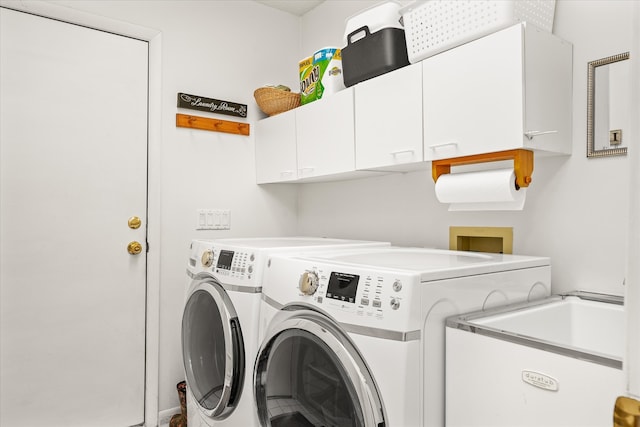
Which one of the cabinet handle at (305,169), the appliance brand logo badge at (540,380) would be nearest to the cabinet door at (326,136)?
the cabinet handle at (305,169)

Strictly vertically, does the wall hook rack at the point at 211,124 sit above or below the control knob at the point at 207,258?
above

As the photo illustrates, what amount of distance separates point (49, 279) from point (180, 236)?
A: 68 centimetres

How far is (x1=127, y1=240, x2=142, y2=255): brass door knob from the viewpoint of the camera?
238 centimetres

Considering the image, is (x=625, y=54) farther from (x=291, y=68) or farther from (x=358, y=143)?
(x=291, y=68)

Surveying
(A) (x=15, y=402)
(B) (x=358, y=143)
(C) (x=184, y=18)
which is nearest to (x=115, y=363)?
(A) (x=15, y=402)

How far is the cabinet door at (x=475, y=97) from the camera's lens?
141 cm

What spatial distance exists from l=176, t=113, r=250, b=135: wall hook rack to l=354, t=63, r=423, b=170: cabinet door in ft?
3.28

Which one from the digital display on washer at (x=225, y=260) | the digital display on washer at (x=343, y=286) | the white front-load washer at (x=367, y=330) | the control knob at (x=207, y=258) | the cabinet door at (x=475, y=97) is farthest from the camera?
the control knob at (x=207, y=258)

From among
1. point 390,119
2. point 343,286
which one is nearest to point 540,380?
point 343,286

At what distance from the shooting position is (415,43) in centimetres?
170

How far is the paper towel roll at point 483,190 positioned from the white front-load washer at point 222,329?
553 mm

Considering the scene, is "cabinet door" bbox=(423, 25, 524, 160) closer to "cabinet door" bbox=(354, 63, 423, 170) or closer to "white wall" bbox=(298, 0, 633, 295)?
"cabinet door" bbox=(354, 63, 423, 170)

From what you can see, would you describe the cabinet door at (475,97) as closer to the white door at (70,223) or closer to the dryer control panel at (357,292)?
the dryer control panel at (357,292)

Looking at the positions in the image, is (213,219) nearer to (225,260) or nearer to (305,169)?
(305,169)
